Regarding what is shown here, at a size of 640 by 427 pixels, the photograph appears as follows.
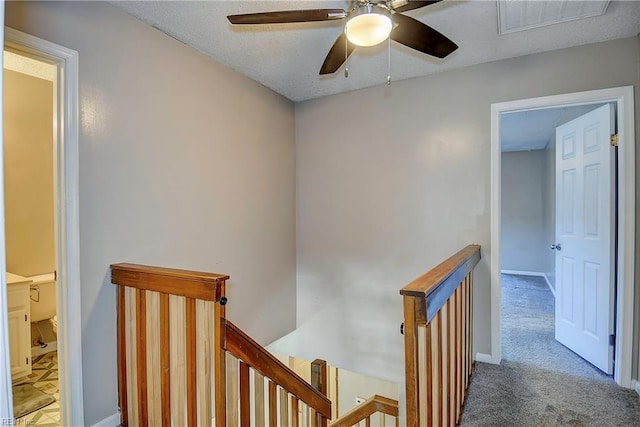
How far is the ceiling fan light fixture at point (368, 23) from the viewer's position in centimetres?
145

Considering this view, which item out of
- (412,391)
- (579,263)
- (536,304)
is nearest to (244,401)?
(412,391)

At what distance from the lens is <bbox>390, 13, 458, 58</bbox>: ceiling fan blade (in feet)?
5.27

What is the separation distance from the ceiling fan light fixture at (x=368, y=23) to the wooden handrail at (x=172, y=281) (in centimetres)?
128

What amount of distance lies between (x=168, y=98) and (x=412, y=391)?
7.27 feet

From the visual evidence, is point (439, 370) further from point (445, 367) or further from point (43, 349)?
point (43, 349)

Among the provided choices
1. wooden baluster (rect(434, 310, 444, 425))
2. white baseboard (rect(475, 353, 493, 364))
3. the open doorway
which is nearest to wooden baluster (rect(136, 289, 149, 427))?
wooden baluster (rect(434, 310, 444, 425))

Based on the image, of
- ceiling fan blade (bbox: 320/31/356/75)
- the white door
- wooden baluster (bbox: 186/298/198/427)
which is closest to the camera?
wooden baluster (bbox: 186/298/198/427)

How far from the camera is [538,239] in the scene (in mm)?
6082

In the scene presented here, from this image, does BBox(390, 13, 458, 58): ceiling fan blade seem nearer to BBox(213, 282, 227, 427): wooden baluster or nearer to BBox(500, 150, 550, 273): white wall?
BBox(213, 282, 227, 427): wooden baluster

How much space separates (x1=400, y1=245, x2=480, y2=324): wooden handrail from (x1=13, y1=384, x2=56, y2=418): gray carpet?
2680 mm

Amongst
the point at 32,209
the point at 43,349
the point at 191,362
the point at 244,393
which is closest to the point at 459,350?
the point at 244,393

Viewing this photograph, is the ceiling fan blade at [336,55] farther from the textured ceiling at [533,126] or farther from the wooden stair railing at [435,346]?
the textured ceiling at [533,126]

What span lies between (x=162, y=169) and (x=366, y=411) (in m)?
2.84

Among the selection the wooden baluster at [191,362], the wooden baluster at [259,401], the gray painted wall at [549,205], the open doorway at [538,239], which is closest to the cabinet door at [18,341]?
the wooden baluster at [191,362]
